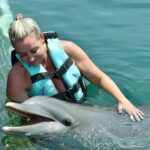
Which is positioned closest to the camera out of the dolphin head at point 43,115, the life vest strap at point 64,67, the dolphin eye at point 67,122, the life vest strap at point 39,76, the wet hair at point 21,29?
the dolphin head at point 43,115

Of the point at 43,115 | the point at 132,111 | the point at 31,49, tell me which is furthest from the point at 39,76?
the point at 132,111

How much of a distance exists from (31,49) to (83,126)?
4.20ft

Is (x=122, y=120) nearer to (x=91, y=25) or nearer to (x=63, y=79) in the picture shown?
(x=63, y=79)

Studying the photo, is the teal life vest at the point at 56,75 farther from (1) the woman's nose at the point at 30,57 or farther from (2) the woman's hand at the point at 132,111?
(2) the woman's hand at the point at 132,111

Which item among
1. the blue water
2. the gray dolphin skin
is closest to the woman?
the gray dolphin skin

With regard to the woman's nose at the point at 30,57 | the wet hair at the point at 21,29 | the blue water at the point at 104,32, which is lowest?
the blue water at the point at 104,32

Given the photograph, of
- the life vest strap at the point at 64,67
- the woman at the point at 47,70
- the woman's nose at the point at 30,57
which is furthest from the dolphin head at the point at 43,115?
the life vest strap at the point at 64,67

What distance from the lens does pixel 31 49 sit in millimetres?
7352

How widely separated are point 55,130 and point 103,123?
690mm

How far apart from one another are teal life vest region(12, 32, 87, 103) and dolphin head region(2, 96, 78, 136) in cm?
85

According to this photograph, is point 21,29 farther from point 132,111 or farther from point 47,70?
point 132,111

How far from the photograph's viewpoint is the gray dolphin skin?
273 inches

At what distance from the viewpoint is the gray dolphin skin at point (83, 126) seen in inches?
273

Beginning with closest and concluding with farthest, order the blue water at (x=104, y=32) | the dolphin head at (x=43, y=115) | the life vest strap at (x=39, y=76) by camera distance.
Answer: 1. the dolphin head at (x=43, y=115)
2. the life vest strap at (x=39, y=76)
3. the blue water at (x=104, y=32)
